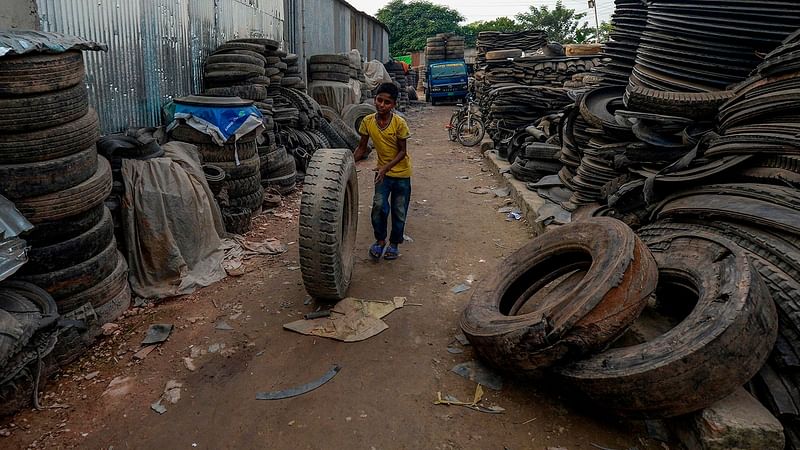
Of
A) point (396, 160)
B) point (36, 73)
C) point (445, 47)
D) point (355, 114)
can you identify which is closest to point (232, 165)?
point (396, 160)

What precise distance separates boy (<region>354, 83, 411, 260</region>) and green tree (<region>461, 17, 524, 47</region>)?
3254 centimetres

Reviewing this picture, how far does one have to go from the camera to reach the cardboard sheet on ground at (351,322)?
3.55m

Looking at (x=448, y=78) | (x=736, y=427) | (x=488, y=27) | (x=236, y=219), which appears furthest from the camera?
(x=488, y=27)

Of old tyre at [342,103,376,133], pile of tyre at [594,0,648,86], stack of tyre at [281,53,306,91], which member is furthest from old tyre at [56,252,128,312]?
old tyre at [342,103,376,133]

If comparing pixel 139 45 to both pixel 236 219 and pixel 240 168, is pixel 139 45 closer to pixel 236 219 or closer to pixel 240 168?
pixel 240 168

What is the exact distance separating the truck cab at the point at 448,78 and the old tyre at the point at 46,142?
1990cm

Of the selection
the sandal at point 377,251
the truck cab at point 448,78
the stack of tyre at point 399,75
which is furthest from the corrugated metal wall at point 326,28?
the sandal at point 377,251

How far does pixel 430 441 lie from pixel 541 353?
28.3 inches

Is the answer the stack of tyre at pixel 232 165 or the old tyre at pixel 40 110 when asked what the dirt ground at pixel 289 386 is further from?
the old tyre at pixel 40 110

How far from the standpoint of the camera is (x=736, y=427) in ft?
7.23

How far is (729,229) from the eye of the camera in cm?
297

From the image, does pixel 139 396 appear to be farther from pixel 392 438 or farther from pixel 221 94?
pixel 221 94

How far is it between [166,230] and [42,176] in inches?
48.7

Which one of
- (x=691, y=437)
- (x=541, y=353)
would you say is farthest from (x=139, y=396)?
(x=691, y=437)
